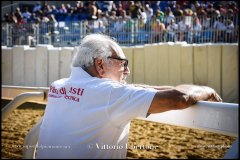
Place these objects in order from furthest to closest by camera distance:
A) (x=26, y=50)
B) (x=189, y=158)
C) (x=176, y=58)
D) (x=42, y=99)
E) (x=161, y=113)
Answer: (x=26, y=50) → (x=176, y=58) → (x=189, y=158) → (x=42, y=99) → (x=161, y=113)

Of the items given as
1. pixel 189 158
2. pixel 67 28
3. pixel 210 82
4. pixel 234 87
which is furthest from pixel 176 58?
pixel 189 158

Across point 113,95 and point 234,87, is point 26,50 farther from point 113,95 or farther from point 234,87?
point 113,95

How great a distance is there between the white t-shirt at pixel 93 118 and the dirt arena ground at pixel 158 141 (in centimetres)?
191

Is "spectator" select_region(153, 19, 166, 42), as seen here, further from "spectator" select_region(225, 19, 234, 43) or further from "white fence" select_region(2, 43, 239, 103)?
"spectator" select_region(225, 19, 234, 43)

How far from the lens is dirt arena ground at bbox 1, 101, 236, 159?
531cm

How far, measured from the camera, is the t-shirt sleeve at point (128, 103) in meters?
2.10

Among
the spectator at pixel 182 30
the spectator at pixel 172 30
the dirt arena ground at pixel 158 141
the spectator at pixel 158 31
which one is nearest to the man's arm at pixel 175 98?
the dirt arena ground at pixel 158 141

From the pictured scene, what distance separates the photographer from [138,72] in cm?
1269

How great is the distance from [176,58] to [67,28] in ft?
18.7

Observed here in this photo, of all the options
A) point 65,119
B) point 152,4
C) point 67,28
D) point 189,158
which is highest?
point 152,4

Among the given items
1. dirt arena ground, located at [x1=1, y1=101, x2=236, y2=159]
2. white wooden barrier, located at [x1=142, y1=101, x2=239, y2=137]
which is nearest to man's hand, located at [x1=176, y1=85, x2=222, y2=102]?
white wooden barrier, located at [x1=142, y1=101, x2=239, y2=137]

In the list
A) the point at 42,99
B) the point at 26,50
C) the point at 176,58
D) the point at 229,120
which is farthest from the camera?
the point at 26,50

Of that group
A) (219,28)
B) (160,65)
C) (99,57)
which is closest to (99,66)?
(99,57)

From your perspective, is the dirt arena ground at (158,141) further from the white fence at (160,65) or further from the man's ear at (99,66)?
the white fence at (160,65)
